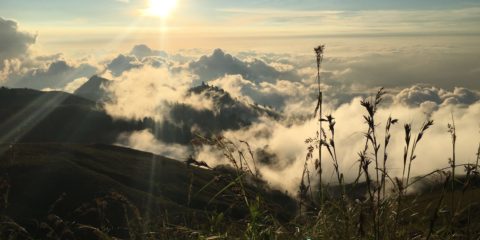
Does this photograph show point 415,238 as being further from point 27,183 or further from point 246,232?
point 27,183

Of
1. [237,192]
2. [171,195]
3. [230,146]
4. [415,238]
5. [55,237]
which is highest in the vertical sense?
[230,146]

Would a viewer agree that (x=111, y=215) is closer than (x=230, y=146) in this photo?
No

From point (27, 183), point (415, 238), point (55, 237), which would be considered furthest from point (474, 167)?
point (27, 183)

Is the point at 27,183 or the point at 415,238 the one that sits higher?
the point at 415,238

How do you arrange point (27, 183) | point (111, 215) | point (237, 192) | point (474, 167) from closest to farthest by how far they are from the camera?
point (474, 167) → point (237, 192) → point (111, 215) → point (27, 183)

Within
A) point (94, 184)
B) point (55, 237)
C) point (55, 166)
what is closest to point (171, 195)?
point (94, 184)

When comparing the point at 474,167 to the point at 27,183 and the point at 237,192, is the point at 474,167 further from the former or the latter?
the point at 27,183

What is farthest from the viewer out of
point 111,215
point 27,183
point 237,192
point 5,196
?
point 27,183

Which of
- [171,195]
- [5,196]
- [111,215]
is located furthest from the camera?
[171,195]

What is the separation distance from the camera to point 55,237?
4.75 meters

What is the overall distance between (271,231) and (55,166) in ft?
585

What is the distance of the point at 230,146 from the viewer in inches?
162

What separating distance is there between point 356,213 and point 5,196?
11.7 feet

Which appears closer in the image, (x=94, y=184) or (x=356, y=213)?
(x=356, y=213)
